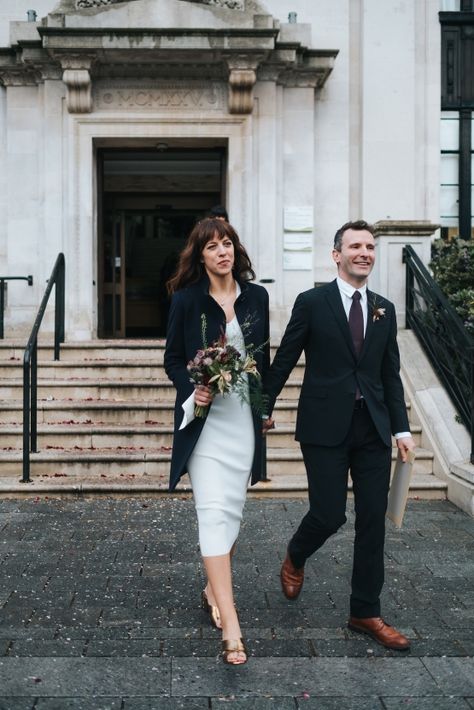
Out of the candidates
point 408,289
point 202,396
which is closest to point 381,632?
point 202,396

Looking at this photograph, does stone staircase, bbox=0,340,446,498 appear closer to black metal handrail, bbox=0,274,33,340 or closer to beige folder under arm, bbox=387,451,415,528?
black metal handrail, bbox=0,274,33,340

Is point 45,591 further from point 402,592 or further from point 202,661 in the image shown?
point 402,592

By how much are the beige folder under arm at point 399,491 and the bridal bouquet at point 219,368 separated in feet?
3.28

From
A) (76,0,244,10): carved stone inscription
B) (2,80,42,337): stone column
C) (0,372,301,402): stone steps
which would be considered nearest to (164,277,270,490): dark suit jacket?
(0,372,301,402): stone steps

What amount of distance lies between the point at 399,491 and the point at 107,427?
15.9ft

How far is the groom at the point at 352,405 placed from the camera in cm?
438

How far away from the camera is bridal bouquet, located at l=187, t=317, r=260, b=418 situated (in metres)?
3.97

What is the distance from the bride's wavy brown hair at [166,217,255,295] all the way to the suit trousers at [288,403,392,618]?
3.16 ft

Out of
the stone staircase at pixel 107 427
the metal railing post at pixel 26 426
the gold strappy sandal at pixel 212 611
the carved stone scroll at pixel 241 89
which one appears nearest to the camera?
the gold strappy sandal at pixel 212 611

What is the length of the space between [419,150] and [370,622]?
10.00 m

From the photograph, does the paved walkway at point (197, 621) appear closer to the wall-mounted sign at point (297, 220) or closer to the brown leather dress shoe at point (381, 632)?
the brown leather dress shoe at point (381, 632)

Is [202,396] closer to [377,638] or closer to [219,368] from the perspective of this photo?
[219,368]

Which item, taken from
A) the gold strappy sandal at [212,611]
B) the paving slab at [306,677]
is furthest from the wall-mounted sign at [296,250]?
the paving slab at [306,677]

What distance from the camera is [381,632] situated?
4.28 meters
